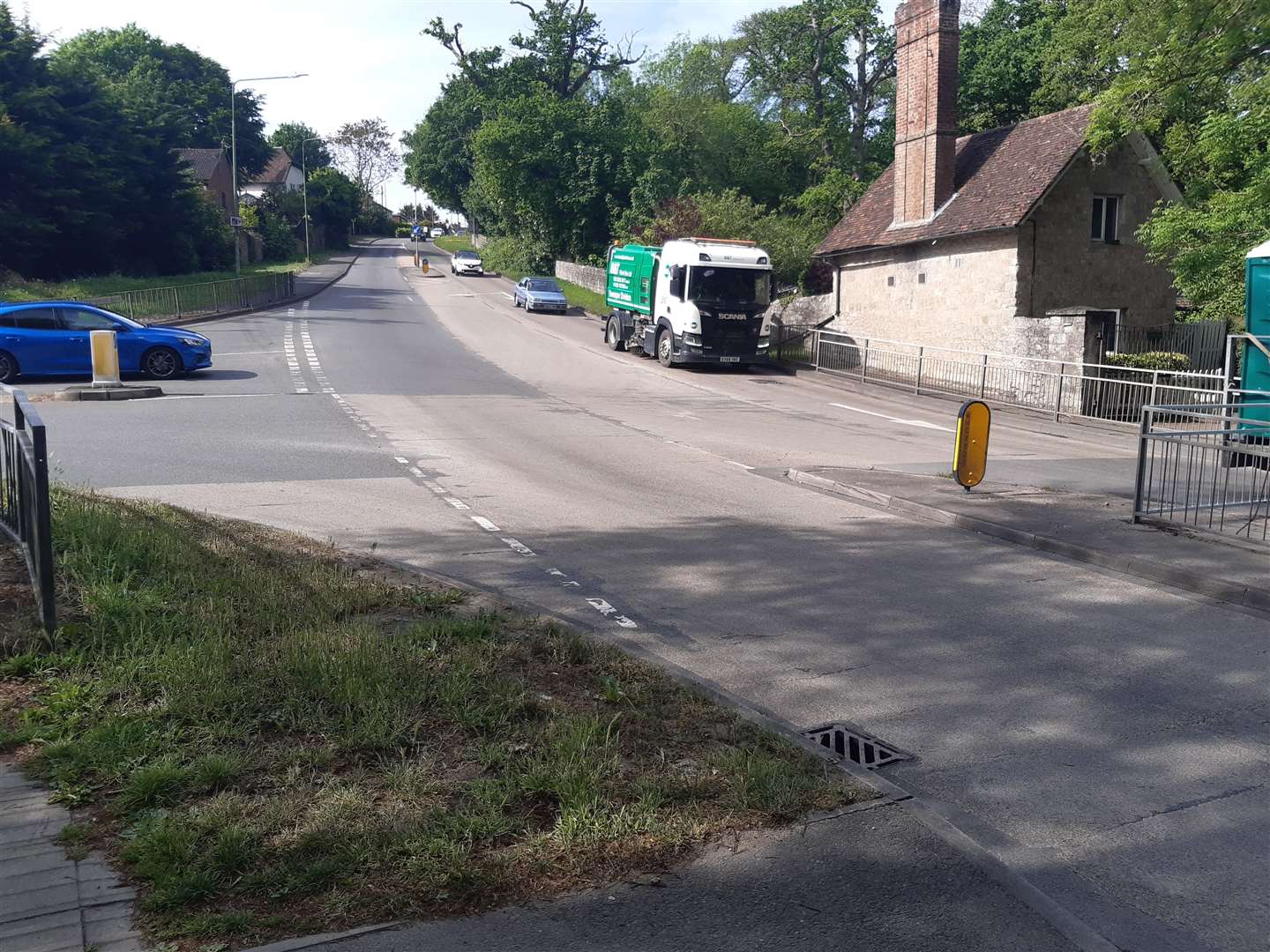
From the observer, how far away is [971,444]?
41.0ft

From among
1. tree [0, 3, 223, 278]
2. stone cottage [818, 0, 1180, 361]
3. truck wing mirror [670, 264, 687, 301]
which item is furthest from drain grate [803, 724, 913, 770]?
tree [0, 3, 223, 278]

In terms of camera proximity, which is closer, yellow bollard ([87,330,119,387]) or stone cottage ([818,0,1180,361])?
yellow bollard ([87,330,119,387])

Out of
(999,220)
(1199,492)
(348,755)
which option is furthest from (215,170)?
(348,755)

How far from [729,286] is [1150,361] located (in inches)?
413

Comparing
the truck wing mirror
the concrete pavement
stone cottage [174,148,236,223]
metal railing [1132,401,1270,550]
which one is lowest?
the concrete pavement

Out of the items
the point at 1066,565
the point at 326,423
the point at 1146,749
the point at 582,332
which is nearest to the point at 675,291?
the point at 582,332

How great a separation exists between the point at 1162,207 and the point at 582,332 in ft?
64.5

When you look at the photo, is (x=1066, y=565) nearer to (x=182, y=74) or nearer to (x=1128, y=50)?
(x=1128, y=50)

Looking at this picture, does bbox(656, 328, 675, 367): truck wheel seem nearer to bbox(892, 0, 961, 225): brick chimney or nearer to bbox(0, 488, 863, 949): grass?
bbox(892, 0, 961, 225): brick chimney

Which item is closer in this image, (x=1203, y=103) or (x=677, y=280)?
(x=1203, y=103)

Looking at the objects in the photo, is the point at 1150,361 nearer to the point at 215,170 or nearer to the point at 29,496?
the point at 29,496

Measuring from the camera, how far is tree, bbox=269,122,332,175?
124 meters

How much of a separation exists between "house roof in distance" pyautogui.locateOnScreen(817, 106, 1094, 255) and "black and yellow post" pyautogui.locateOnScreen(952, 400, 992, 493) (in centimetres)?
1653

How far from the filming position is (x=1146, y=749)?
5703 mm
